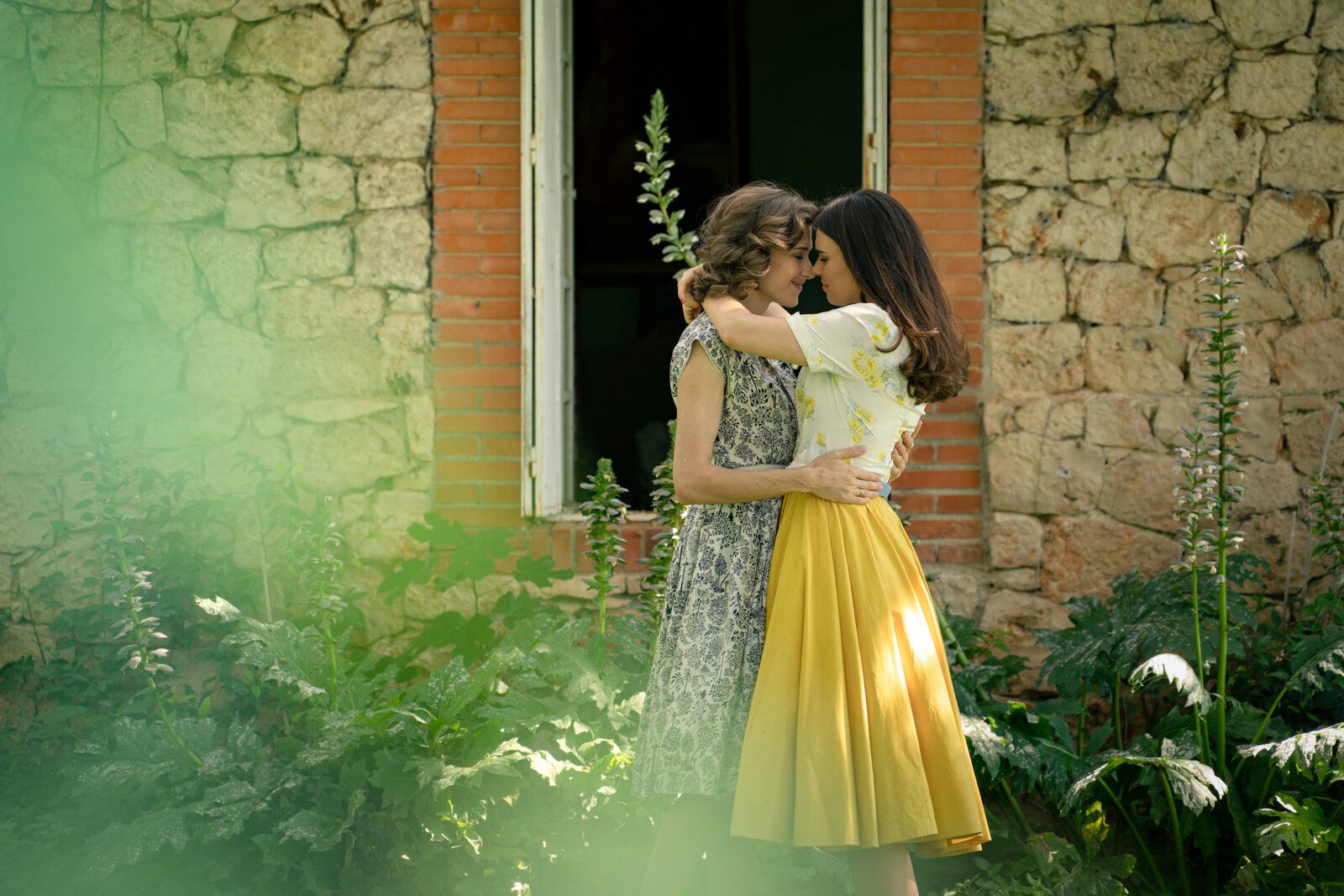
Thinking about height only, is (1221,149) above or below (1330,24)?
below

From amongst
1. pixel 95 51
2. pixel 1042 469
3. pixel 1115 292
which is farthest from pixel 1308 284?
pixel 95 51

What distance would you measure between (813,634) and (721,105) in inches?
139

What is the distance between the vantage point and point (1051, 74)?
3.85 m

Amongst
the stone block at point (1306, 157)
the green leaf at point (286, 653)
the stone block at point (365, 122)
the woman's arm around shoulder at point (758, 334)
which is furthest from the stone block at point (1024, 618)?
the stone block at point (365, 122)

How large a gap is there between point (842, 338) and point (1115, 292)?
2.06m

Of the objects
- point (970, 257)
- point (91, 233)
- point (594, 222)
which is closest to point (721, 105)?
point (594, 222)

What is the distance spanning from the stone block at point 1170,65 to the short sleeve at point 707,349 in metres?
2.29

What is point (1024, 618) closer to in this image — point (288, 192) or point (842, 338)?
point (842, 338)

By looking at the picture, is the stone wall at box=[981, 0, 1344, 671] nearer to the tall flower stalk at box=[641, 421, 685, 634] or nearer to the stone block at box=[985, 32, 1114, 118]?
the stone block at box=[985, 32, 1114, 118]

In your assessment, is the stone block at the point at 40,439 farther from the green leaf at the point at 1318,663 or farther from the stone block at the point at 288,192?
the green leaf at the point at 1318,663

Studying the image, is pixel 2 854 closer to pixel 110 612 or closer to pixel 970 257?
pixel 110 612

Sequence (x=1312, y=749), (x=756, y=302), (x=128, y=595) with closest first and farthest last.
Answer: (x=756, y=302) < (x=1312, y=749) < (x=128, y=595)

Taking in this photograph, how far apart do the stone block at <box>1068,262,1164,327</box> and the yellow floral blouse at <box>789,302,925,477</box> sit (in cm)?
176

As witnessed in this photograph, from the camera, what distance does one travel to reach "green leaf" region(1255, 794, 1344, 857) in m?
2.69
